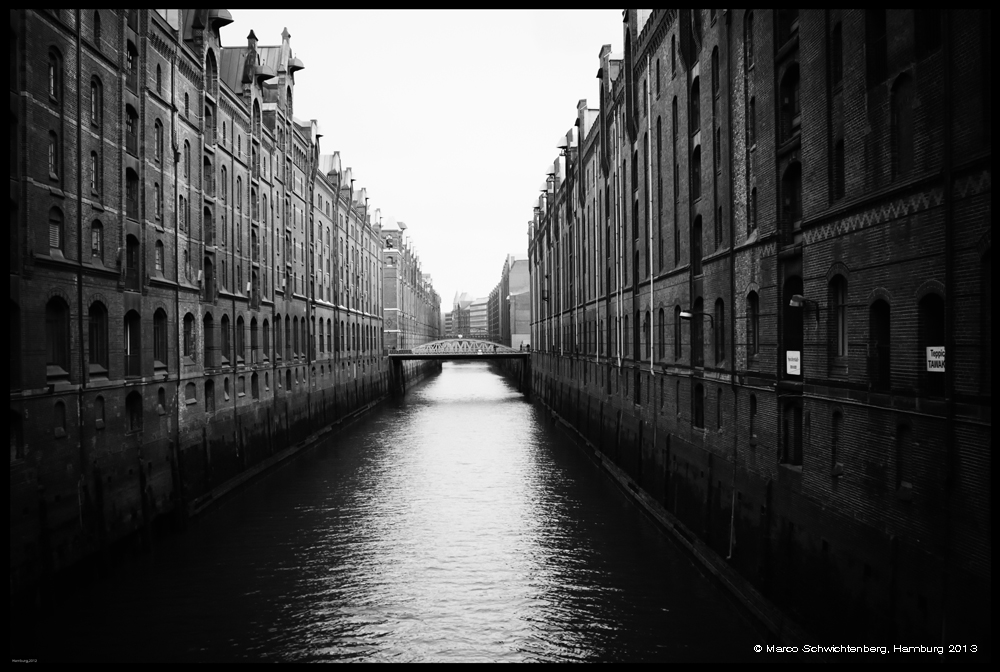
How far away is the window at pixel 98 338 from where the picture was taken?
1805cm

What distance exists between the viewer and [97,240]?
60.4ft

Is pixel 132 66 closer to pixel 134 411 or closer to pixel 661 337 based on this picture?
pixel 134 411

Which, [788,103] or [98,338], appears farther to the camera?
[98,338]

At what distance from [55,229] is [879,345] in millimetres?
16188

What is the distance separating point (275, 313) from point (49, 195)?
21383 mm

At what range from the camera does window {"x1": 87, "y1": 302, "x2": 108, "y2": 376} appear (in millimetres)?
18047

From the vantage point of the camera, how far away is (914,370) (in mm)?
10125

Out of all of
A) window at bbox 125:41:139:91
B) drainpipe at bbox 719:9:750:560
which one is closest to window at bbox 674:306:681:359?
drainpipe at bbox 719:9:750:560

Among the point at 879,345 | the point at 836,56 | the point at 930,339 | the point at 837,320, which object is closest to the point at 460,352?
the point at 837,320

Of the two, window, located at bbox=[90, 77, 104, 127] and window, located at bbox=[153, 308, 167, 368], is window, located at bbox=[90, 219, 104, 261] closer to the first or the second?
window, located at bbox=[90, 77, 104, 127]

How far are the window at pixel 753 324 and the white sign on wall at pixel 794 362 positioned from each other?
1.78 metres

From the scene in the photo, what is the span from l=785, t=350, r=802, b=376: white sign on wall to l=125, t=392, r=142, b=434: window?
15.9 metres

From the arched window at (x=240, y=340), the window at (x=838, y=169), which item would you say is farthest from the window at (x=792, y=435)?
→ the arched window at (x=240, y=340)

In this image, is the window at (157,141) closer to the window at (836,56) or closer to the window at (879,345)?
the window at (836,56)
